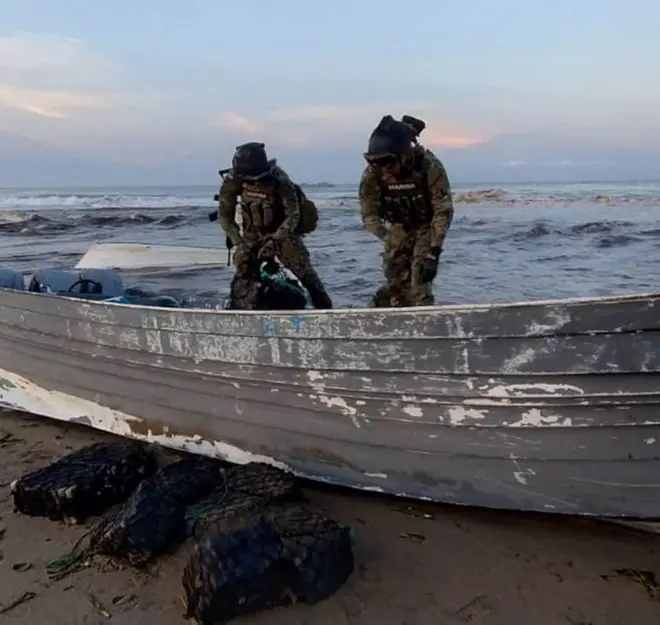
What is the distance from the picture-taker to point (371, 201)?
5.46 meters

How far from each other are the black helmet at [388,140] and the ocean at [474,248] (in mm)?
4410

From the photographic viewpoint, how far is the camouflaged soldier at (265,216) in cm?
580

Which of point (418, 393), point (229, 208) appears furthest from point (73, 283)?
point (418, 393)

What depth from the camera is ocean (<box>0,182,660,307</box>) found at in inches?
416

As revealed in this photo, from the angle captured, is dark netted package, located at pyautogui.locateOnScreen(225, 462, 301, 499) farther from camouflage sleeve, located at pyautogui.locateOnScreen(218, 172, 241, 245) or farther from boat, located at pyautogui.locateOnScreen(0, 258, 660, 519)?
camouflage sleeve, located at pyautogui.locateOnScreen(218, 172, 241, 245)

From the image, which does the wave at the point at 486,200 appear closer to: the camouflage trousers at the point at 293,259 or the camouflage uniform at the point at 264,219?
the camouflage trousers at the point at 293,259

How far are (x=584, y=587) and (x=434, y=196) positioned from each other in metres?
2.88

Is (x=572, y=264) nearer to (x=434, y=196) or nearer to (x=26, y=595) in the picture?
(x=434, y=196)

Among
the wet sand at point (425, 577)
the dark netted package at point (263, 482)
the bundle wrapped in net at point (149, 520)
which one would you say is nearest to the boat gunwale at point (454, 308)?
the dark netted package at point (263, 482)

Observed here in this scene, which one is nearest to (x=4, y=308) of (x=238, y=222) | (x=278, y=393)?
(x=238, y=222)

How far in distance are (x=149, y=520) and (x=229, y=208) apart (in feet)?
10.2

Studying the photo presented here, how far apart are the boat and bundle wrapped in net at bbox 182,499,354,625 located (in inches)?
30.0

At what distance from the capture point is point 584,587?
130 inches

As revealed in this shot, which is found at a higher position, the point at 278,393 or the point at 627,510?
the point at 278,393
